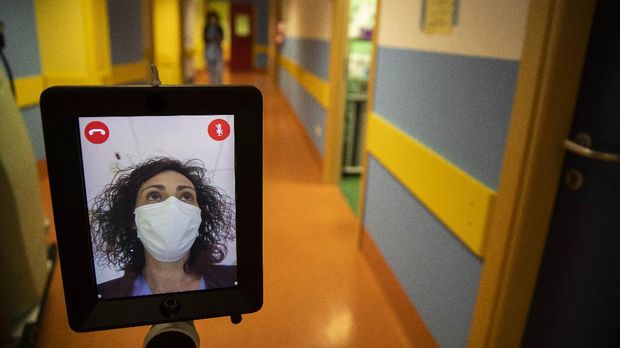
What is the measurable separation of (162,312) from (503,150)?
1191 mm

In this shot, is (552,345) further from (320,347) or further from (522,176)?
(320,347)

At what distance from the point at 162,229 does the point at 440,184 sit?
1.42 metres

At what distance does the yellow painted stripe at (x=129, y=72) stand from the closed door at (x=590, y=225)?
4657mm

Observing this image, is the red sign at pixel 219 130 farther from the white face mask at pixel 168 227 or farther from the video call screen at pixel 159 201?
the white face mask at pixel 168 227

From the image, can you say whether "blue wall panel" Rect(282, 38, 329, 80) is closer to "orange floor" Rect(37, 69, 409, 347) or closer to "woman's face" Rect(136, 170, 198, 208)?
"orange floor" Rect(37, 69, 409, 347)

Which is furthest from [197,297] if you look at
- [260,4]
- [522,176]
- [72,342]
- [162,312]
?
[260,4]

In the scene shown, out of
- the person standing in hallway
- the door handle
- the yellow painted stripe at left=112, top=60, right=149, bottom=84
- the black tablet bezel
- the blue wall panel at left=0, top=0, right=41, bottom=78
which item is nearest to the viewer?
the black tablet bezel

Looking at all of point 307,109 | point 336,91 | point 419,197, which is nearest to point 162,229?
point 419,197

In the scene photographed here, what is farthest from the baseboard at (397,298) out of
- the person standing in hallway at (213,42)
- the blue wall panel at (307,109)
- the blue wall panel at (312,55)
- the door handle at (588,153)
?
the person standing in hallway at (213,42)

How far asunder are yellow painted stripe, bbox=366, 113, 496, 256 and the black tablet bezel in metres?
1.02

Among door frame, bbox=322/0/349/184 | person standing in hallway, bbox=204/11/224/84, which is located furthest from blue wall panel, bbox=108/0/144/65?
person standing in hallway, bbox=204/11/224/84

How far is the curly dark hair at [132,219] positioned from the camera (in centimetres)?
73

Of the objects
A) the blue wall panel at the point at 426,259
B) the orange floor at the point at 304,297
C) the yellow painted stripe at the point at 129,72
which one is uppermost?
the yellow painted stripe at the point at 129,72

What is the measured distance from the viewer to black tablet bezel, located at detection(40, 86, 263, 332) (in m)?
0.68
